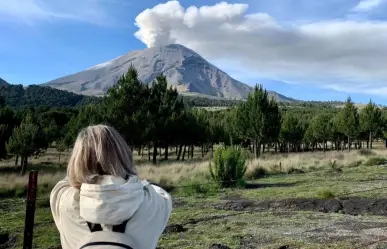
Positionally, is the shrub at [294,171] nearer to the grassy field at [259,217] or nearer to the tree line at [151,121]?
the grassy field at [259,217]

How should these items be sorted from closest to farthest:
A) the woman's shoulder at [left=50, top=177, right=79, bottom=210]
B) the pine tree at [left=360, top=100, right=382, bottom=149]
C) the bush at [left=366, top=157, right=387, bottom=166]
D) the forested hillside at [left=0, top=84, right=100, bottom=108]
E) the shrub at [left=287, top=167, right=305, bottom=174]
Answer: the woman's shoulder at [left=50, top=177, right=79, bottom=210] < the shrub at [left=287, top=167, right=305, bottom=174] < the bush at [left=366, top=157, right=387, bottom=166] < the pine tree at [left=360, top=100, right=382, bottom=149] < the forested hillside at [left=0, top=84, right=100, bottom=108]

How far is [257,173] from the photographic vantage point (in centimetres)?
2431

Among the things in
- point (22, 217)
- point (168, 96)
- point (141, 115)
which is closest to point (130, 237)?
point (22, 217)

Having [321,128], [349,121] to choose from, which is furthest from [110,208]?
[321,128]

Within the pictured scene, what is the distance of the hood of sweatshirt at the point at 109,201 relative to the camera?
2.02 m

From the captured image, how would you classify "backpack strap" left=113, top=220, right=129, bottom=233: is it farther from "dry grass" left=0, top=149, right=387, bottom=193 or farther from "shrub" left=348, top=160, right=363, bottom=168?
"shrub" left=348, top=160, right=363, bottom=168

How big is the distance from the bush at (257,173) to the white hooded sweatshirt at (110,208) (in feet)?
69.7

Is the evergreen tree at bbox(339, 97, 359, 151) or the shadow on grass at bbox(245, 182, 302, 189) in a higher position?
the evergreen tree at bbox(339, 97, 359, 151)

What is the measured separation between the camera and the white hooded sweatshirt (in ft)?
6.66

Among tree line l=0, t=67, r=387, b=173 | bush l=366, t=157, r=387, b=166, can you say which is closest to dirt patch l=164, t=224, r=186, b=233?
tree line l=0, t=67, r=387, b=173

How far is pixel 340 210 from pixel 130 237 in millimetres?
10763

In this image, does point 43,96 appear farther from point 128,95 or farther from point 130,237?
point 130,237

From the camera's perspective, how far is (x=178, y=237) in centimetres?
856

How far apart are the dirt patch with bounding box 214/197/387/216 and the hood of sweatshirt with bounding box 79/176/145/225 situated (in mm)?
10478
